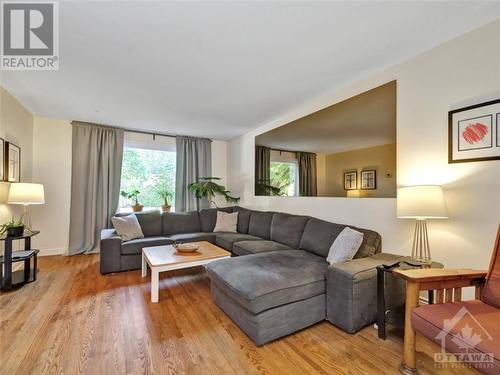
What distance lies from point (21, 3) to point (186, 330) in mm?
2641

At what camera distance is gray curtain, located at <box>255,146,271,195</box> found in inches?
160

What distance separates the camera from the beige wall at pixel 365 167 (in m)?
2.31

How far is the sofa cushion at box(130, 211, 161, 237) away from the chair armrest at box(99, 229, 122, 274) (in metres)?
0.64

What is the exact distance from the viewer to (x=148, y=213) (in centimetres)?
405

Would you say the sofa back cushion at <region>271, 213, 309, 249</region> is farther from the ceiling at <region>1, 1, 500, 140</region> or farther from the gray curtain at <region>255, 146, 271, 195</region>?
the ceiling at <region>1, 1, 500, 140</region>

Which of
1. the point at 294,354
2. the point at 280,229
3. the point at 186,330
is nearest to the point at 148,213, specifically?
the point at 280,229

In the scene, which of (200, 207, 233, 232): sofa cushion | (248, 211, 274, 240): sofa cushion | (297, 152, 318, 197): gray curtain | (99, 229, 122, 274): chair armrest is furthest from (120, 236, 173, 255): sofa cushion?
(297, 152, 318, 197): gray curtain

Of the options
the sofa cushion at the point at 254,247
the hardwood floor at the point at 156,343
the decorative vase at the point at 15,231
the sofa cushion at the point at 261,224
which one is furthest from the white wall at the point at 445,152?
the decorative vase at the point at 15,231

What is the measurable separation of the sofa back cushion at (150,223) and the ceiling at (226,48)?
5.87ft

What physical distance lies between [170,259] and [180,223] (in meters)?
1.72

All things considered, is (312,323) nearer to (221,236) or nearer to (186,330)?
(186,330)

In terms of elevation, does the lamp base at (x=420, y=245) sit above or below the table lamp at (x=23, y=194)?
below

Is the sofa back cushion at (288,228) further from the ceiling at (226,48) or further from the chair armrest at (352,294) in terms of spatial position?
the ceiling at (226,48)

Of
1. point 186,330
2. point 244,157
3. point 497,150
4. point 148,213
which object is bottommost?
point 186,330
